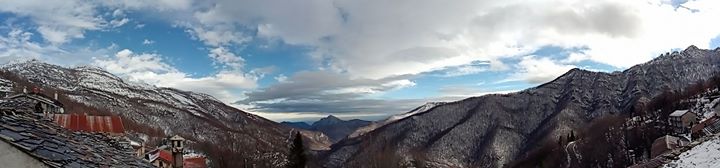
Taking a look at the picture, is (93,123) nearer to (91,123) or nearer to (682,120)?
(91,123)

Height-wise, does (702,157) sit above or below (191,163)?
above

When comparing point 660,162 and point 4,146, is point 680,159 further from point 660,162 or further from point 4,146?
point 4,146

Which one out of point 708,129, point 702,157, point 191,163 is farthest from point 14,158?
point 708,129

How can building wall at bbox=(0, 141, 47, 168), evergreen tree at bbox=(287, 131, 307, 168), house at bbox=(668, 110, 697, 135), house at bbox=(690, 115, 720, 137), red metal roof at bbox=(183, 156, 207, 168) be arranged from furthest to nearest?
house at bbox=(668, 110, 697, 135) → evergreen tree at bbox=(287, 131, 307, 168) → red metal roof at bbox=(183, 156, 207, 168) → house at bbox=(690, 115, 720, 137) → building wall at bbox=(0, 141, 47, 168)

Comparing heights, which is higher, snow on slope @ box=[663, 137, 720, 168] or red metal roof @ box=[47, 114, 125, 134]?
red metal roof @ box=[47, 114, 125, 134]

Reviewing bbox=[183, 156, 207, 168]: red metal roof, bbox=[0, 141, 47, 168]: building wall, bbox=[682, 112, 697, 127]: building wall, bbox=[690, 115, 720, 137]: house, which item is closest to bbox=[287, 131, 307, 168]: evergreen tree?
bbox=[183, 156, 207, 168]: red metal roof

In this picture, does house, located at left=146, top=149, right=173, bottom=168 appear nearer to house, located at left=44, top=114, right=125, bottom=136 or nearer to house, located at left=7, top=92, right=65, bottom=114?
house, located at left=44, top=114, right=125, bottom=136

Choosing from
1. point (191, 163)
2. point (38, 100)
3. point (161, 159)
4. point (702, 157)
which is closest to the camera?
point (702, 157)
